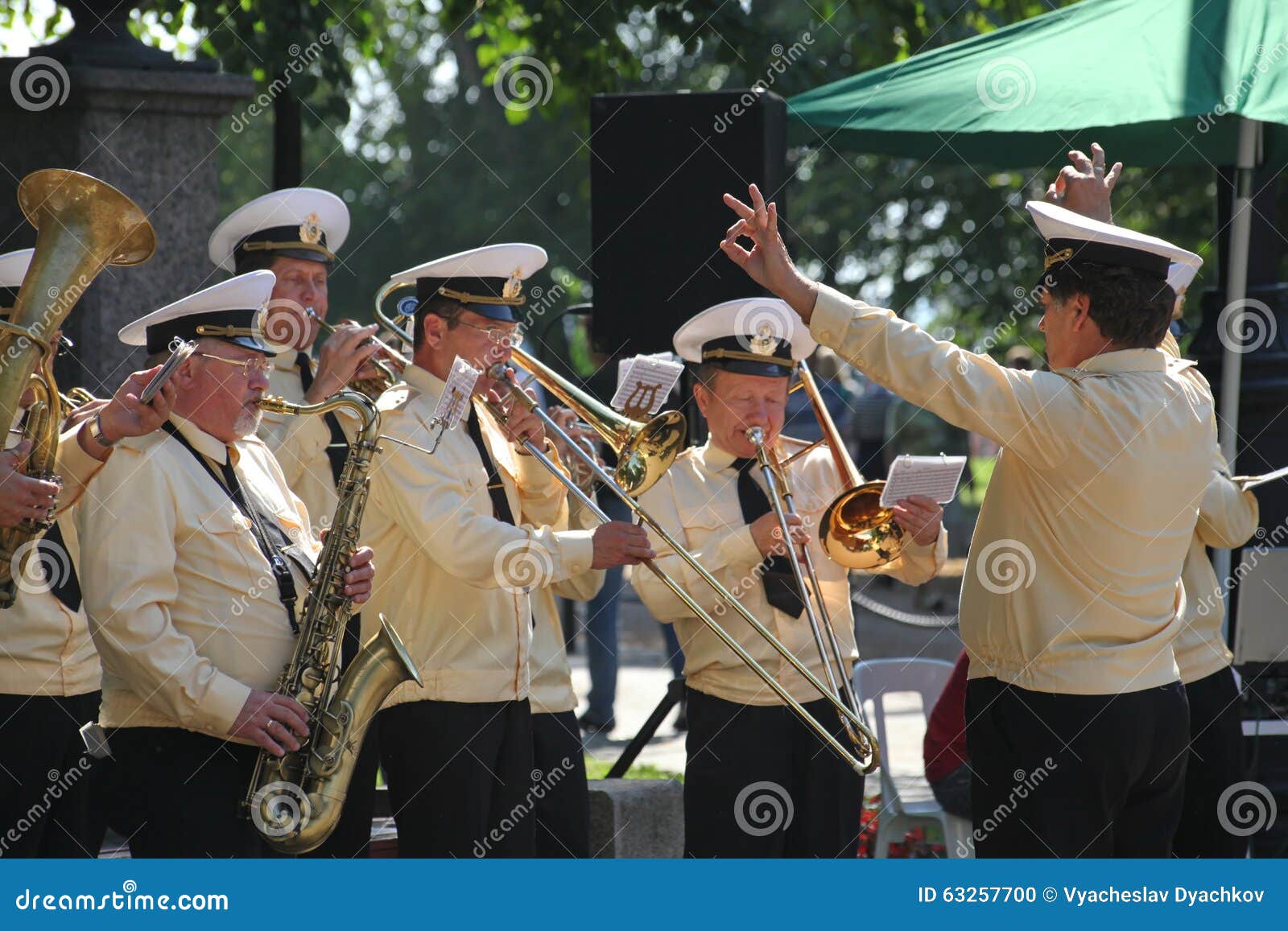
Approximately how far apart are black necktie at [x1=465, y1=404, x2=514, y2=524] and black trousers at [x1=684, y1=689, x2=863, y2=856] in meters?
0.83

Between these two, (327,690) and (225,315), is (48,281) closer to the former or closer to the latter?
(225,315)

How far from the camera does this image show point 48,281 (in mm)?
3535

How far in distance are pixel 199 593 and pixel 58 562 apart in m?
0.75

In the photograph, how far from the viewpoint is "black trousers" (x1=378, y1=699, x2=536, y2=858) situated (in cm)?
438

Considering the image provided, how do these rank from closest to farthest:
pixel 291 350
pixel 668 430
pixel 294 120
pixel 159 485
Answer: pixel 159 485
pixel 668 430
pixel 291 350
pixel 294 120

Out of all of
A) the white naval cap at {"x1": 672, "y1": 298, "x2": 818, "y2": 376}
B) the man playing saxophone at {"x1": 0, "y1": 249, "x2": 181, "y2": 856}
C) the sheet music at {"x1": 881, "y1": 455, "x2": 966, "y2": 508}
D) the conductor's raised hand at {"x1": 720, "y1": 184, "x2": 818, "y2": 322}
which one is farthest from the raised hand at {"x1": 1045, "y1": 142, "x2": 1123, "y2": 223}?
the man playing saxophone at {"x1": 0, "y1": 249, "x2": 181, "y2": 856}

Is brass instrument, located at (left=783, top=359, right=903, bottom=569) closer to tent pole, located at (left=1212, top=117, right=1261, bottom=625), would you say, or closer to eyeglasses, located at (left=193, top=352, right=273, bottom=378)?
eyeglasses, located at (left=193, top=352, right=273, bottom=378)

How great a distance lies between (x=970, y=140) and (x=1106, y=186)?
2.92 metres

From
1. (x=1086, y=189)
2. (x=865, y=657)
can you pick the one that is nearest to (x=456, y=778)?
(x=1086, y=189)

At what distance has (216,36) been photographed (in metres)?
7.63

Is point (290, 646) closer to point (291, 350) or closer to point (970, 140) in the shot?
point (291, 350)

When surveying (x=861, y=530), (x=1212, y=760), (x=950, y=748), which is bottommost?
(x=950, y=748)

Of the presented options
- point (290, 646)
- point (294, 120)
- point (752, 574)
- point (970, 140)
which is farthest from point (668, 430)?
point (294, 120)

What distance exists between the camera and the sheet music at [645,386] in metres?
4.79
